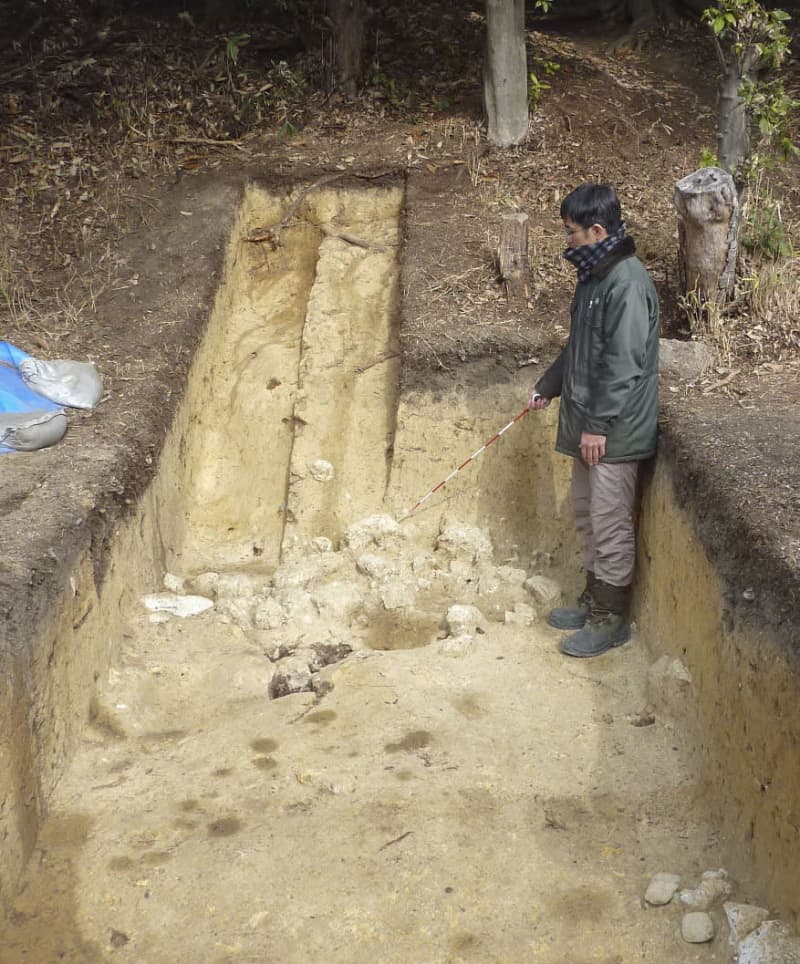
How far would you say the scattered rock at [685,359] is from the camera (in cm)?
602

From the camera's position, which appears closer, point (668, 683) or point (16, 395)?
point (668, 683)

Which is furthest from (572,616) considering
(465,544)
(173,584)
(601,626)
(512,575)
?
(173,584)

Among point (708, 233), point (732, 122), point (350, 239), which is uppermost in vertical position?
point (732, 122)

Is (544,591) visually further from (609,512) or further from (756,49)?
(756,49)

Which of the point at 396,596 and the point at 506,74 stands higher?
the point at 506,74

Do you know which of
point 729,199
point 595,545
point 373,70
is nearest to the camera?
point 595,545

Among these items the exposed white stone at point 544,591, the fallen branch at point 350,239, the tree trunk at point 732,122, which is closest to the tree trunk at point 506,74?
the fallen branch at point 350,239

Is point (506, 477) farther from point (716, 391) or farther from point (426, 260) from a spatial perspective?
point (426, 260)

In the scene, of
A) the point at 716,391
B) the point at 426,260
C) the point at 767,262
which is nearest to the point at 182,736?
the point at 716,391

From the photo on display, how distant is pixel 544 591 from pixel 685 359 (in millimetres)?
1604

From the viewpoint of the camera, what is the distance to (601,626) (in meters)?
5.30

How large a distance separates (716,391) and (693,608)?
162cm

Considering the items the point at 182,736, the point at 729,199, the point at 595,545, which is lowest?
the point at 182,736

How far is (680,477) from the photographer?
4984 millimetres
